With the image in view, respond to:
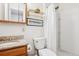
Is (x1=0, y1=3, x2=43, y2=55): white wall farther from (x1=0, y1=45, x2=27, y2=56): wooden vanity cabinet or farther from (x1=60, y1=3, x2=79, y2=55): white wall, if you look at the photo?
(x1=60, y1=3, x2=79, y2=55): white wall

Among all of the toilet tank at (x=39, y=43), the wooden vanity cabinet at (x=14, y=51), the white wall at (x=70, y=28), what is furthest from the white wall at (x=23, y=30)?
the white wall at (x=70, y=28)

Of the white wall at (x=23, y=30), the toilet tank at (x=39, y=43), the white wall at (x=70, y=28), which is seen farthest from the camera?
the toilet tank at (x=39, y=43)

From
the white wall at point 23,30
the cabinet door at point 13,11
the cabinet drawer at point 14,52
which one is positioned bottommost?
the cabinet drawer at point 14,52

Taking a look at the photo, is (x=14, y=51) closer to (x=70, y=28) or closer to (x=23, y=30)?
(x=23, y=30)

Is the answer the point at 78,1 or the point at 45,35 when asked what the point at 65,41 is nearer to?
the point at 78,1

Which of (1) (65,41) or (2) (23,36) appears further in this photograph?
(2) (23,36)

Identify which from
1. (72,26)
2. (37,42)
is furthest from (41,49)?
(72,26)

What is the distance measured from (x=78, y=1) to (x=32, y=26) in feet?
3.49

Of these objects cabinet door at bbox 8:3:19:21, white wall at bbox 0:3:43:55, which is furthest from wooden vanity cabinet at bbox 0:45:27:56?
cabinet door at bbox 8:3:19:21

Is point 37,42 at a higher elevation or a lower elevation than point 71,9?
lower

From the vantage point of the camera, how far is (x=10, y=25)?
1.66m

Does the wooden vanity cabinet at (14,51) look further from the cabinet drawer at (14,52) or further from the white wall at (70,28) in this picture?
the white wall at (70,28)

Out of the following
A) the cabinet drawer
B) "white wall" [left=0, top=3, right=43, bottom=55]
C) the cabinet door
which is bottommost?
the cabinet drawer

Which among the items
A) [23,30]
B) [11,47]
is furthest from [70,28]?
[23,30]
